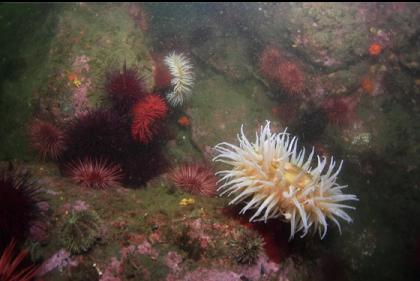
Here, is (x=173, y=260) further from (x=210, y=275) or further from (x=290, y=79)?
(x=290, y=79)

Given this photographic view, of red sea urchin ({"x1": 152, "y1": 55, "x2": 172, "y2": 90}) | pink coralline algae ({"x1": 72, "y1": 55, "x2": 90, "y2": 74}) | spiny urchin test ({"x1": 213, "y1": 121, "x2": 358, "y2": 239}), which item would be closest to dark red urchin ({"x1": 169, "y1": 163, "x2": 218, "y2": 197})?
spiny urchin test ({"x1": 213, "y1": 121, "x2": 358, "y2": 239})

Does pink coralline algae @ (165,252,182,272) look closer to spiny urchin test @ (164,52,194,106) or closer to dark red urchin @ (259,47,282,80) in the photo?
spiny urchin test @ (164,52,194,106)

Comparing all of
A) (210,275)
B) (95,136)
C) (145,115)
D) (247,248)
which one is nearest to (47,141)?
(95,136)

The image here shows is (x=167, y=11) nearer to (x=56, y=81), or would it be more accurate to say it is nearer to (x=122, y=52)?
(x=122, y=52)

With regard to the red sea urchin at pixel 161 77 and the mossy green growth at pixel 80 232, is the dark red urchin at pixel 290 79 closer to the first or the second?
the red sea urchin at pixel 161 77

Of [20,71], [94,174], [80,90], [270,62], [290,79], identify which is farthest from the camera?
[270,62]

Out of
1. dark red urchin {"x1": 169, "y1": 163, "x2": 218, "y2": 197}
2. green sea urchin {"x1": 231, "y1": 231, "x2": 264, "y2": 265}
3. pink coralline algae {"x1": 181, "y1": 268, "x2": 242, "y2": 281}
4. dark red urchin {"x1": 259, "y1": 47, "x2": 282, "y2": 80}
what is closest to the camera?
pink coralline algae {"x1": 181, "y1": 268, "x2": 242, "y2": 281}

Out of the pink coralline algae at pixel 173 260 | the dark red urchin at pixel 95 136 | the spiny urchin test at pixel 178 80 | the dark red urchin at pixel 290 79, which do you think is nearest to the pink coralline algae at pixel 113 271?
the pink coralline algae at pixel 173 260
